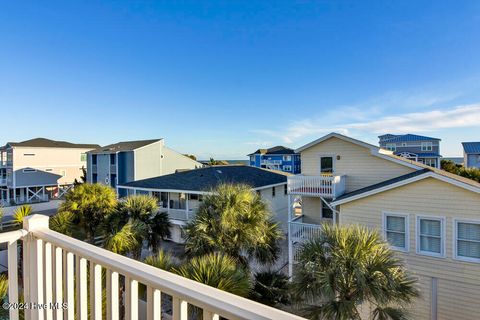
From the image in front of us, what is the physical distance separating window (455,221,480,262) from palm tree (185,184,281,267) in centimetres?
615

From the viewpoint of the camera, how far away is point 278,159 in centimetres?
4844

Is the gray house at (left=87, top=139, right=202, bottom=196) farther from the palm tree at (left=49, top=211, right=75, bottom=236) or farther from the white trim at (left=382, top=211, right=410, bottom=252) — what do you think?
the white trim at (left=382, top=211, right=410, bottom=252)

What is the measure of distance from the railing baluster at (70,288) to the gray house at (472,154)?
47.3 meters

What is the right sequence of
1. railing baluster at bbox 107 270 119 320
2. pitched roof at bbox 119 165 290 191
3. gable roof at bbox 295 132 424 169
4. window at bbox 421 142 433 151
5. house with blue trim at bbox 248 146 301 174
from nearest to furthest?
railing baluster at bbox 107 270 119 320
gable roof at bbox 295 132 424 169
pitched roof at bbox 119 165 290 191
window at bbox 421 142 433 151
house with blue trim at bbox 248 146 301 174

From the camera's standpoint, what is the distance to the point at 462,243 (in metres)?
8.60

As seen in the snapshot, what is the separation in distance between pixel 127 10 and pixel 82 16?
2083 mm

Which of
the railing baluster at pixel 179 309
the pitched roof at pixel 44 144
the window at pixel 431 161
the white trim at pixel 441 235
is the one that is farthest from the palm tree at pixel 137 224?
the window at pixel 431 161

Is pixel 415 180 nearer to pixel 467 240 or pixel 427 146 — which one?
pixel 467 240

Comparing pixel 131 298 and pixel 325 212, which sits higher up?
pixel 131 298

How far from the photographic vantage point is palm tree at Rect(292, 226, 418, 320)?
5297 mm

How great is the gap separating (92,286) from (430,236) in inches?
433

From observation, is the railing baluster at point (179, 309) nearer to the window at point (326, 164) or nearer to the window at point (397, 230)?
the window at point (397, 230)

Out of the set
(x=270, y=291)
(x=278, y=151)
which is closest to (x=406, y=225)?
(x=270, y=291)

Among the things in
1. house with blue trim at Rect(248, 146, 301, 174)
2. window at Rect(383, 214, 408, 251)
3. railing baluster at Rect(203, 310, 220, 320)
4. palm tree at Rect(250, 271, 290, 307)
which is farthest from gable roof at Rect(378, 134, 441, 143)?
railing baluster at Rect(203, 310, 220, 320)
